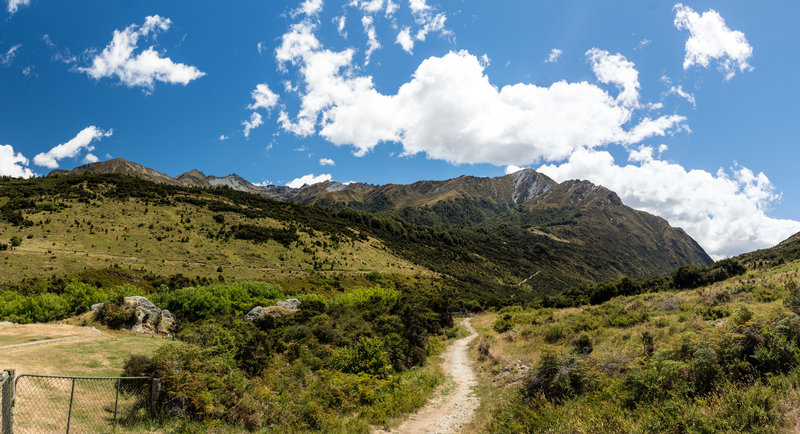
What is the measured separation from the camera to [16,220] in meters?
60.1

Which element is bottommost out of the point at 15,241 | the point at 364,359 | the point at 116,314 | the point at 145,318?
the point at 364,359

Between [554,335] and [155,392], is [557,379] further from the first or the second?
[155,392]

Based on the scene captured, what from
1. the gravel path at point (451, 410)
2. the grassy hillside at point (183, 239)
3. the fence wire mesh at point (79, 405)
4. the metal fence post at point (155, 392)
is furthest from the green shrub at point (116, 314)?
the grassy hillside at point (183, 239)

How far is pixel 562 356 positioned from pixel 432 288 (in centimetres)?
7597

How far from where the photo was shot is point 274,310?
29500 millimetres

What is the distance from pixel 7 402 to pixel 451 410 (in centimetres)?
1336

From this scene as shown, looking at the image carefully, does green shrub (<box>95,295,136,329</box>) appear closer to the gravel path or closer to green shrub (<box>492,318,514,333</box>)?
the gravel path

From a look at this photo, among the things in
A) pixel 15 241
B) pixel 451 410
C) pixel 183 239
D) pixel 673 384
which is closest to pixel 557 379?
pixel 673 384

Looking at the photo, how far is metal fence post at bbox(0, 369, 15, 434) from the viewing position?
22.9 feet

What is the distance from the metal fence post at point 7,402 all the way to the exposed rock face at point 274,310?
18459mm

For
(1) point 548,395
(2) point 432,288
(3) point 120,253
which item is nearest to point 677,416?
(1) point 548,395

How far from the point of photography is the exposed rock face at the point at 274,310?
27.0 meters

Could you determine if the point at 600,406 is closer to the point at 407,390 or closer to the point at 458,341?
the point at 407,390

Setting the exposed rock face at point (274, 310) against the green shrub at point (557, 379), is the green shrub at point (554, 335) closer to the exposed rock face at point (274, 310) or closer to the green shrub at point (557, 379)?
the green shrub at point (557, 379)
